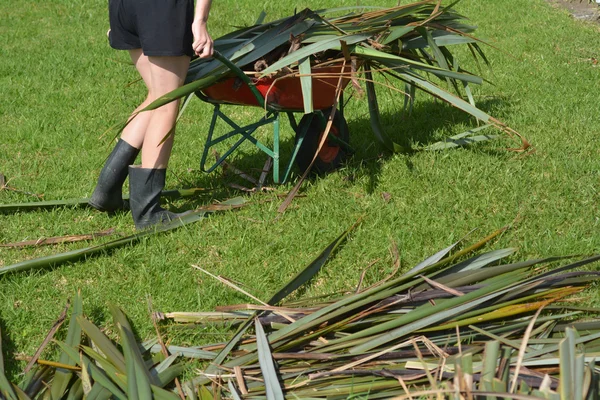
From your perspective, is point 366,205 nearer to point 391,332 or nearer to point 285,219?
point 285,219

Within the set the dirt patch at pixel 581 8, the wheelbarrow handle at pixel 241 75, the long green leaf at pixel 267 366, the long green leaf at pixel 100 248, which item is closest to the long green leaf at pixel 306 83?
the wheelbarrow handle at pixel 241 75

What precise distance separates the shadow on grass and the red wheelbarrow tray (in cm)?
53

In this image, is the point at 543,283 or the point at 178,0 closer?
the point at 543,283

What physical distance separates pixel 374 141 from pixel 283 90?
1177mm

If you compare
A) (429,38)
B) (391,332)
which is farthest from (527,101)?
(391,332)

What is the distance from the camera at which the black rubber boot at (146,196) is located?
3.84 m

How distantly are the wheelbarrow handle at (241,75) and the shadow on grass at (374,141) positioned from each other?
2.17 feet

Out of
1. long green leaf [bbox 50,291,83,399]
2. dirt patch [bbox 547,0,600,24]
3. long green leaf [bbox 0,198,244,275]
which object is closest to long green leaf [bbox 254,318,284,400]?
long green leaf [bbox 50,291,83,399]

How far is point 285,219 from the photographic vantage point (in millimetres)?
3951

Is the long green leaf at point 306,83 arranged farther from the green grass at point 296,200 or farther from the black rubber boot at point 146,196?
the black rubber boot at point 146,196

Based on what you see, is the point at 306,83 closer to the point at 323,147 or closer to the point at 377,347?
the point at 323,147

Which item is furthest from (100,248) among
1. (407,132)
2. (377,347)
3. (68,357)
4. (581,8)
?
(581,8)

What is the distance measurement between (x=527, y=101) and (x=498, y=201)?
5.94 ft

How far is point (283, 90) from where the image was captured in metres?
3.94
